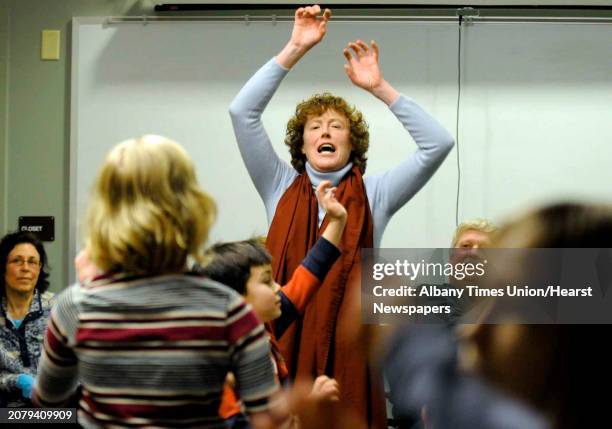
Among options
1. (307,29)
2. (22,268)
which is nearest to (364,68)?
(307,29)

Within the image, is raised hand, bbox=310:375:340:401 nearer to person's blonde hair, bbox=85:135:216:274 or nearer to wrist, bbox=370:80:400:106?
person's blonde hair, bbox=85:135:216:274

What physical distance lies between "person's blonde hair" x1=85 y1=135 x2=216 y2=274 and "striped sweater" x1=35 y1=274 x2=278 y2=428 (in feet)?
0.07

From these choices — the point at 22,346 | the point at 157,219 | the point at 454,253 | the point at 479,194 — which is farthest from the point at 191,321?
the point at 479,194

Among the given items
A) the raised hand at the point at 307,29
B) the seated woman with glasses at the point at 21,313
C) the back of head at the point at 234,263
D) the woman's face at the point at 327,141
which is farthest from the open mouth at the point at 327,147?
the seated woman with glasses at the point at 21,313

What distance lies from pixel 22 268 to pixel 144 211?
1.49 m

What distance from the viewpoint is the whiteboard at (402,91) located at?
2.47 m

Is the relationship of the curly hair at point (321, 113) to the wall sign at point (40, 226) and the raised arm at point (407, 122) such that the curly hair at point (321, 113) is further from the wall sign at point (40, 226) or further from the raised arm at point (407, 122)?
the wall sign at point (40, 226)

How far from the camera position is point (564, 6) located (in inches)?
97.4

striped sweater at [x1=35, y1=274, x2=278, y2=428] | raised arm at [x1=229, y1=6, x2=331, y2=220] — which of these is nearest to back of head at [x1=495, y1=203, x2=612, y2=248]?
striped sweater at [x1=35, y1=274, x2=278, y2=428]

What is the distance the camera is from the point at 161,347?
2.27 ft

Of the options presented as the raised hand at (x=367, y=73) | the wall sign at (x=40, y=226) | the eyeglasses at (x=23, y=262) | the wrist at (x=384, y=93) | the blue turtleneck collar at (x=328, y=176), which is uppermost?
the raised hand at (x=367, y=73)

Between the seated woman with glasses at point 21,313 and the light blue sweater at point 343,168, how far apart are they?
861 mm

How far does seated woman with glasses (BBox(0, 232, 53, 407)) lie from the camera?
6.08ft

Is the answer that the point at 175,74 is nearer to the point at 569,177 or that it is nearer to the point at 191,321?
the point at 569,177
